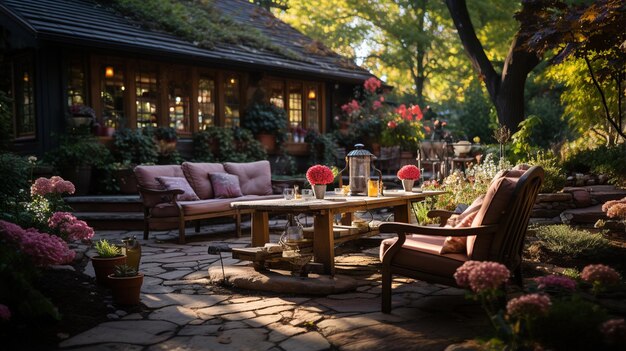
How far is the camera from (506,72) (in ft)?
39.6

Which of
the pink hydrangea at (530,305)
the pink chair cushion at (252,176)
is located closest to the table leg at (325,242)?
the pink hydrangea at (530,305)

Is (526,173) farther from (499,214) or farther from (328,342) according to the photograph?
(328,342)

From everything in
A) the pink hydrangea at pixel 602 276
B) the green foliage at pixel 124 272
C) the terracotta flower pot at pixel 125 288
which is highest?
the pink hydrangea at pixel 602 276

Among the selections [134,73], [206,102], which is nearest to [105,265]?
[134,73]

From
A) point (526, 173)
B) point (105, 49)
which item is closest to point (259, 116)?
point (105, 49)

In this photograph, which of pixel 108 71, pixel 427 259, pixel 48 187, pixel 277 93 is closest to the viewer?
pixel 427 259

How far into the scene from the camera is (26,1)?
40.3 feet

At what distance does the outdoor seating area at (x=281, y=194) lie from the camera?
415 cm

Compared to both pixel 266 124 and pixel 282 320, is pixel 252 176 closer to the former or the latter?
pixel 266 124

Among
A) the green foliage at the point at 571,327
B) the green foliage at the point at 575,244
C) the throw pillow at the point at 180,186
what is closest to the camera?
the green foliage at the point at 571,327

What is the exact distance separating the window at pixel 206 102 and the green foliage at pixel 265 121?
2.76ft

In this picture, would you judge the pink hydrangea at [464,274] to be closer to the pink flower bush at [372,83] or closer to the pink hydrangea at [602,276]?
the pink hydrangea at [602,276]

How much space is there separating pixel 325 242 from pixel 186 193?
384 centimetres

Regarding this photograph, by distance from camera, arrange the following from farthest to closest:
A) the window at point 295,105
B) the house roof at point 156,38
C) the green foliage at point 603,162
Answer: the window at point 295,105 → the house roof at point 156,38 → the green foliage at point 603,162
